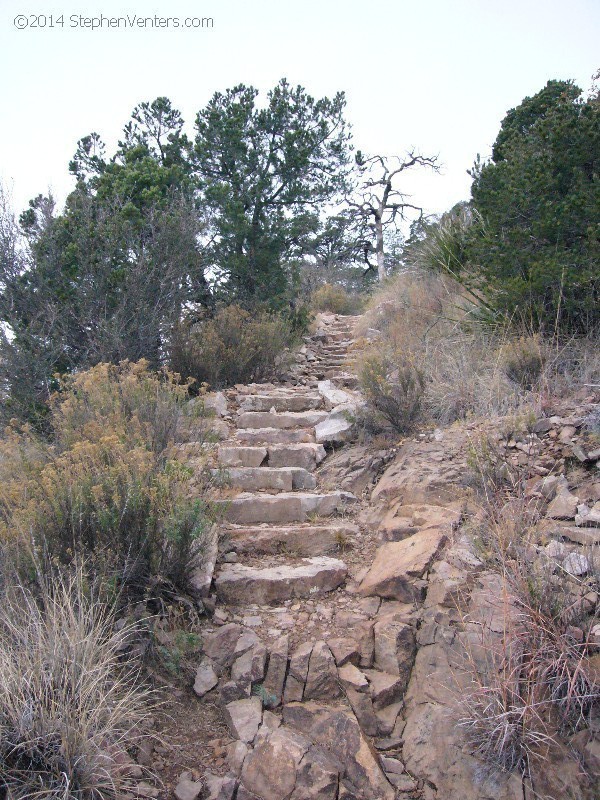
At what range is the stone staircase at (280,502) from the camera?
384 cm

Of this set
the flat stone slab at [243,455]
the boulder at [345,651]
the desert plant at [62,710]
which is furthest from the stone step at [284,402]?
the desert plant at [62,710]

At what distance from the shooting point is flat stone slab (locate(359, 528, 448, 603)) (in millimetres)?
3502

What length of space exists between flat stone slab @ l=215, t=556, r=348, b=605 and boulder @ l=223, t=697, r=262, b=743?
2.75ft

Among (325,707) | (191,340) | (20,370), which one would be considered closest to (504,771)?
(325,707)

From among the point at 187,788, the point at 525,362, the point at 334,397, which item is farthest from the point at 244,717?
the point at 334,397

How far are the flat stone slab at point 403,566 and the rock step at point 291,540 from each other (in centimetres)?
48

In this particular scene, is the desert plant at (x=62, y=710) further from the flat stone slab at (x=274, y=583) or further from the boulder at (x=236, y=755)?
the flat stone slab at (x=274, y=583)

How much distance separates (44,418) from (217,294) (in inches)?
188

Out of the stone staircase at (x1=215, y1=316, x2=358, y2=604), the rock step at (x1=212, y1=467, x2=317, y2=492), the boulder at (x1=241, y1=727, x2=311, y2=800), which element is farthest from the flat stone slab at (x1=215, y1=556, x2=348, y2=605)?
the rock step at (x1=212, y1=467, x2=317, y2=492)

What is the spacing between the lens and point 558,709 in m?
2.45

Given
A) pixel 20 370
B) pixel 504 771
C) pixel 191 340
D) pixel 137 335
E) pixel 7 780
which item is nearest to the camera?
pixel 7 780

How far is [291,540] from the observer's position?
439 cm

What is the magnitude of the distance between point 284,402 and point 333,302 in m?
9.49

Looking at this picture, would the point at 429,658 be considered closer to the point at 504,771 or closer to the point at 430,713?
the point at 430,713
